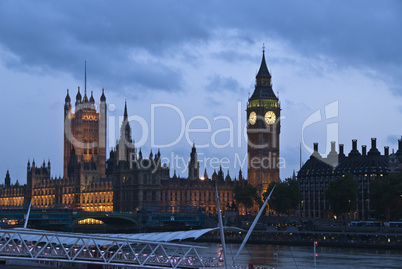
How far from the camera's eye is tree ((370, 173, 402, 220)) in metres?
139

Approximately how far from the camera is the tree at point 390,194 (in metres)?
139

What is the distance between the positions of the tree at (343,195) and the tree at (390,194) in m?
3.89

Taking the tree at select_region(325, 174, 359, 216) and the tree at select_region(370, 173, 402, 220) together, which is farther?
the tree at select_region(325, 174, 359, 216)

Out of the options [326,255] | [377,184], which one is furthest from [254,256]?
[377,184]

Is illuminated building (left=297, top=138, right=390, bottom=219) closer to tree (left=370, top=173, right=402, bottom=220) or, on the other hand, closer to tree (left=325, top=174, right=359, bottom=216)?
tree (left=325, top=174, right=359, bottom=216)

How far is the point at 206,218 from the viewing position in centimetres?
16988

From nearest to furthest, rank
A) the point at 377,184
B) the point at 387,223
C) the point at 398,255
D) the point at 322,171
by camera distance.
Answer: the point at 398,255
the point at 387,223
the point at 377,184
the point at 322,171

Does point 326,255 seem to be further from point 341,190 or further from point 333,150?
point 333,150

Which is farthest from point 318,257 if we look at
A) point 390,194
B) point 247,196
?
point 247,196

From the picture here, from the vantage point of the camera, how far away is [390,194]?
140625 millimetres

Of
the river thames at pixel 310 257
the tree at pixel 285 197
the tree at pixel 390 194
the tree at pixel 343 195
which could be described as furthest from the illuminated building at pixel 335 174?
the river thames at pixel 310 257

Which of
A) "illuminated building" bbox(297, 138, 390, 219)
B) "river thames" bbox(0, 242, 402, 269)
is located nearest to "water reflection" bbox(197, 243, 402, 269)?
"river thames" bbox(0, 242, 402, 269)

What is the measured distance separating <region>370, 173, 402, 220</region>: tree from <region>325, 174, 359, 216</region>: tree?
3.89 m

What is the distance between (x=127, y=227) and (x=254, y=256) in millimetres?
68886
